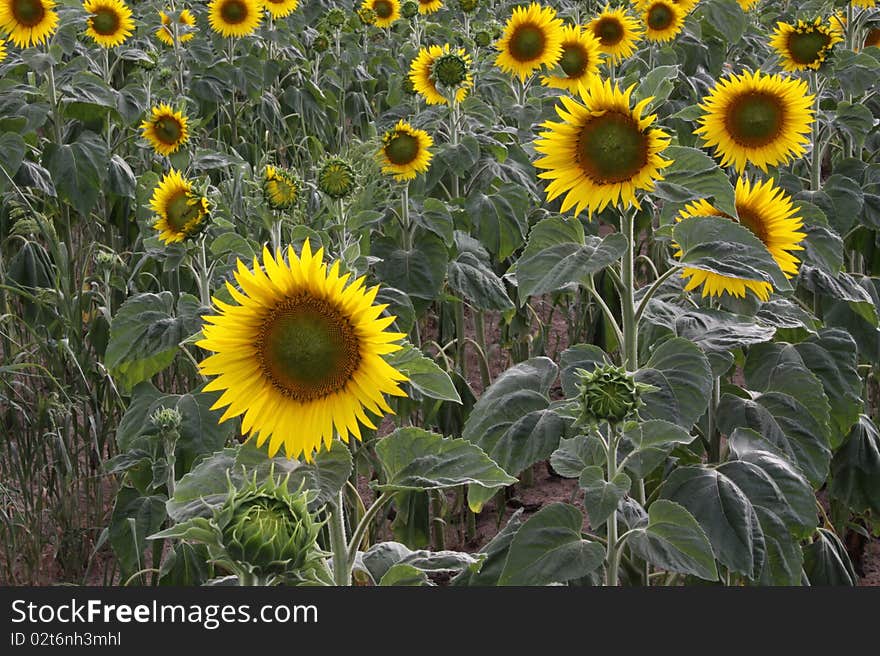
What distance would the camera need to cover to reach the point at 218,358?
136 centimetres

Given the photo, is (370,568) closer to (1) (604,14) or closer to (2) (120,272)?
(2) (120,272)

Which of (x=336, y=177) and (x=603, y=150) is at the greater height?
(x=336, y=177)

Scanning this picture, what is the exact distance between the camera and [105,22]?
13.3ft

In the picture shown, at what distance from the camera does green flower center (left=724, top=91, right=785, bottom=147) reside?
233cm

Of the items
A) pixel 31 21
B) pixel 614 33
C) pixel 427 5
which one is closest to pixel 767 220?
pixel 614 33

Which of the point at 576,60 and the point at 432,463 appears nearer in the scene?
the point at 432,463

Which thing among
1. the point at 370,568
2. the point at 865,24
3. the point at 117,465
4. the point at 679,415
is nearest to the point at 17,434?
the point at 117,465

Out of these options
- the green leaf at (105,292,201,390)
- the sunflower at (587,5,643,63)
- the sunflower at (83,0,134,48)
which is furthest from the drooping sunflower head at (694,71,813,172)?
the sunflower at (83,0,134,48)

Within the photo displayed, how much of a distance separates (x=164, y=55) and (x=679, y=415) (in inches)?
143

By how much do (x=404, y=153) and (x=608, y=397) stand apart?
153 centimetres

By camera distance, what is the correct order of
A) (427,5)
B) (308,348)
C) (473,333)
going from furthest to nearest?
(427,5) < (473,333) < (308,348)

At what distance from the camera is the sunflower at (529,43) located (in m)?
3.61

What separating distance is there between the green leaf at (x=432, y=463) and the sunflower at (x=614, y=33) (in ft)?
8.50

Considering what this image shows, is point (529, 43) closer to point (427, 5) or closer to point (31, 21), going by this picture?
point (427, 5)
